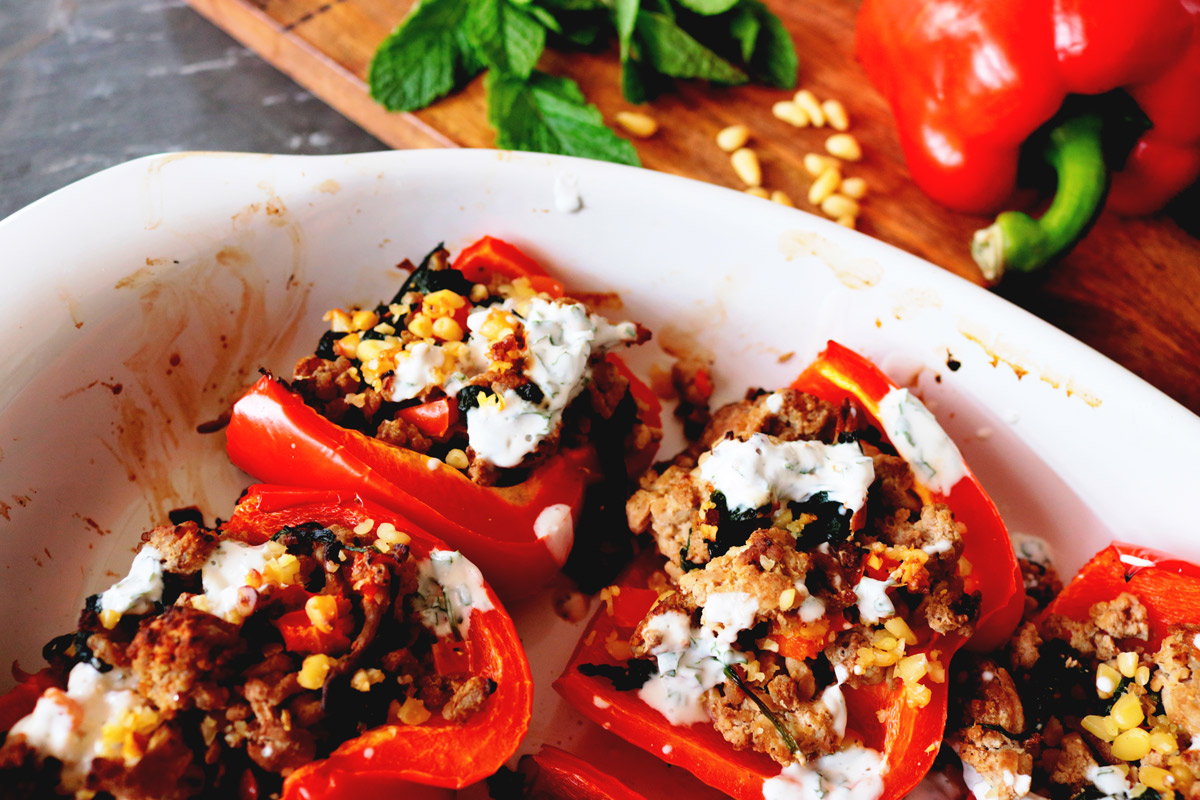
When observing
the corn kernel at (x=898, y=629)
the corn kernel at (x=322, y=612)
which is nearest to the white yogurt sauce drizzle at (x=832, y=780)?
the corn kernel at (x=898, y=629)

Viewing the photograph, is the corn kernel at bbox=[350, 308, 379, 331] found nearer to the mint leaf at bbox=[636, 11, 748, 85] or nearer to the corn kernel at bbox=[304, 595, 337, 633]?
the corn kernel at bbox=[304, 595, 337, 633]

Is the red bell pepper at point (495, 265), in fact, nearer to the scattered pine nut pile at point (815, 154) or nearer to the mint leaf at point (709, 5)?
the scattered pine nut pile at point (815, 154)

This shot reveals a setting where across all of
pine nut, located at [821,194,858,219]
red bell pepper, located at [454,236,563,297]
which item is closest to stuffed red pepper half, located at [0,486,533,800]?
red bell pepper, located at [454,236,563,297]

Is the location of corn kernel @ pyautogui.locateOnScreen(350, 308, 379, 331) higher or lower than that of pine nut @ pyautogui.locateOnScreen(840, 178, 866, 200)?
lower

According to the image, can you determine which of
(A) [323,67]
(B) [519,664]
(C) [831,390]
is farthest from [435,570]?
(A) [323,67]

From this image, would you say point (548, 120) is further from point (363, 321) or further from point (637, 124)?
A: point (363, 321)

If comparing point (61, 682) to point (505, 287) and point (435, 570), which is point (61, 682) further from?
point (505, 287)
